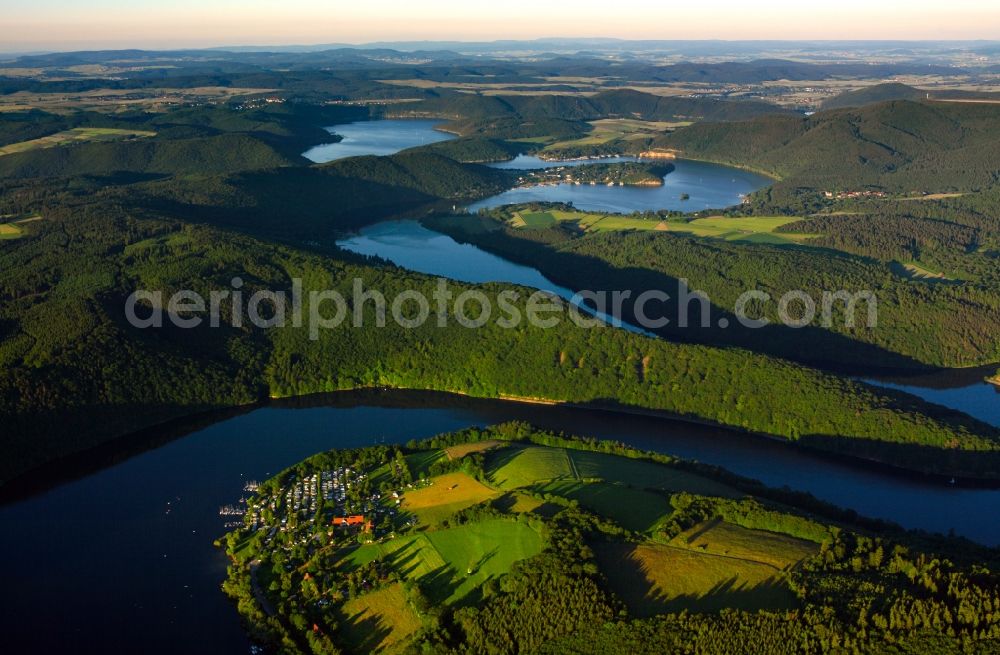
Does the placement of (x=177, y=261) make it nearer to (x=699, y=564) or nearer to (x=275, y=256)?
(x=275, y=256)

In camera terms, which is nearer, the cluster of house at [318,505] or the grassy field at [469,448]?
the cluster of house at [318,505]

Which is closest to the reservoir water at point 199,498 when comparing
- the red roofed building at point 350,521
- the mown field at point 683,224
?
the red roofed building at point 350,521

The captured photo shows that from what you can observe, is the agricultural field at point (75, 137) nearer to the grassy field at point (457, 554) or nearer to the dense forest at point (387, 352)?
the dense forest at point (387, 352)

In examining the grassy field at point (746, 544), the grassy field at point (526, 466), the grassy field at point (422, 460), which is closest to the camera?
the grassy field at point (746, 544)

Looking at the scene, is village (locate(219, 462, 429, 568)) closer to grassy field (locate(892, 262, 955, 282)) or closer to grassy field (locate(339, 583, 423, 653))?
grassy field (locate(339, 583, 423, 653))

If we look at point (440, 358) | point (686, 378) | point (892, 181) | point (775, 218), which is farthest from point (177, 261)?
A: point (892, 181)
